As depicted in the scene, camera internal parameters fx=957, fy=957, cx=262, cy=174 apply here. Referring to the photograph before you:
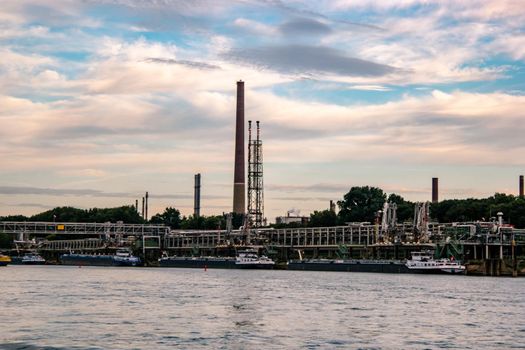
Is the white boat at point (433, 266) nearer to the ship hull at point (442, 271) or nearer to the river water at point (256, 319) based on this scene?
the ship hull at point (442, 271)

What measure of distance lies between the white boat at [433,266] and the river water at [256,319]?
65909 mm

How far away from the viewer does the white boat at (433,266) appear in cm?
17625

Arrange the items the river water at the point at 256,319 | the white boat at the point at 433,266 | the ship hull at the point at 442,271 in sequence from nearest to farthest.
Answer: the river water at the point at 256,319 < the ship hull at the point at 442,271 < the white boat at the point at 433,266

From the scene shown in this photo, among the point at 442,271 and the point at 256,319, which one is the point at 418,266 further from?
the point at 256,319

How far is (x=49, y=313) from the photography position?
74250 mm

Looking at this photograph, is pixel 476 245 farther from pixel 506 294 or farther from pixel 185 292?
pixel 185 292

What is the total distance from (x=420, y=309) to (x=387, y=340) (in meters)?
24.8

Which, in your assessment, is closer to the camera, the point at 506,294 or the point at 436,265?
the point at 506,294

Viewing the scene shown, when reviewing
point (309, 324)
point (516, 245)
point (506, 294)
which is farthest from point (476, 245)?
point (309, 324)

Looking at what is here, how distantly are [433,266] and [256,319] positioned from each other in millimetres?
110814

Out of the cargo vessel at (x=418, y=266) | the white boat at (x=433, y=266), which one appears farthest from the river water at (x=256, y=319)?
the cargo vessel at (x=418, y=266)

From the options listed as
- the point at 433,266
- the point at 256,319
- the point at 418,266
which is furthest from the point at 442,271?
the point at 256,319

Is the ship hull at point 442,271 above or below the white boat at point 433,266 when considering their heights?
below

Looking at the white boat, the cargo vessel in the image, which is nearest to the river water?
the white boat
